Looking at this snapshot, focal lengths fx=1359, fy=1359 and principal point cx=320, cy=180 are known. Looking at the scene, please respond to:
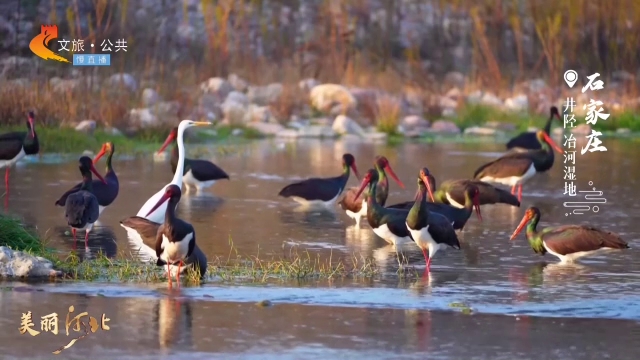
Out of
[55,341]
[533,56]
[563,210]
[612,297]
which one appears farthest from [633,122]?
[55,341]

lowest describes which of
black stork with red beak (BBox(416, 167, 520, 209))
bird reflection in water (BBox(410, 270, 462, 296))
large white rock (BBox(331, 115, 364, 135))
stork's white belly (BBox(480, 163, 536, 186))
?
bird reflection in water (BBox(410, 270, 462, 296))

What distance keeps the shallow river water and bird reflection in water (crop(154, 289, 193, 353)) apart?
0.01 metres

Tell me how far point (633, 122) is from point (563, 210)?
1409cm

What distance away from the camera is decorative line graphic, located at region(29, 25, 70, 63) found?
29156 millimetres

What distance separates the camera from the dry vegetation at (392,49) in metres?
33.0

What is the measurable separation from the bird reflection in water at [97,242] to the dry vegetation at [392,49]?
16.9 meters

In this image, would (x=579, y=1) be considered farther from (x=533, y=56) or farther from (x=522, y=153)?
(x=522, y=153)

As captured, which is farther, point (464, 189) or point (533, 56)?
point (533, 56)

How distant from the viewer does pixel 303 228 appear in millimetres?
14898

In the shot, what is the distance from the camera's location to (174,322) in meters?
9.49

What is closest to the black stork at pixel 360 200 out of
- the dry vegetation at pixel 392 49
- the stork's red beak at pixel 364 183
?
the stork's red beak at pixel 364 183

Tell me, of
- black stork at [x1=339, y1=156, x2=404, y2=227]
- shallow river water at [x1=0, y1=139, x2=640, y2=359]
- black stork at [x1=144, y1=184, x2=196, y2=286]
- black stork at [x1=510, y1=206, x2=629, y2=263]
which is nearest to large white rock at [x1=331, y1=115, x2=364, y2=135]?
shallow river water at [x1=0, y1=139, x2=640, y2=359]

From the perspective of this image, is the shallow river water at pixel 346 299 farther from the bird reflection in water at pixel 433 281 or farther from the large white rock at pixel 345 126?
the large white rock at pixel 345 126

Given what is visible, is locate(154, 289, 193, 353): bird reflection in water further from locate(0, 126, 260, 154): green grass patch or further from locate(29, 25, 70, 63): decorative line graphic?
locate(29, 25, 70, 63): decorative line graphic
